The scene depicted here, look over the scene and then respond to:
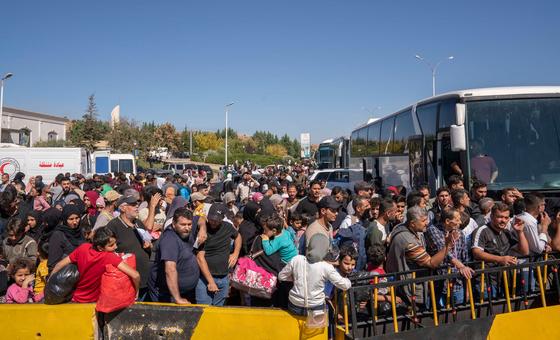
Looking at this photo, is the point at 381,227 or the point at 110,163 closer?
the point at 381,227

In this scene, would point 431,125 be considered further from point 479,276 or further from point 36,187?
point 36,187

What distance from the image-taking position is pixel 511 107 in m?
9.35

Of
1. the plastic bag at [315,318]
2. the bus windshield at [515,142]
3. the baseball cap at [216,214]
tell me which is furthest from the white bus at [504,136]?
the plastic bag at [315,318]

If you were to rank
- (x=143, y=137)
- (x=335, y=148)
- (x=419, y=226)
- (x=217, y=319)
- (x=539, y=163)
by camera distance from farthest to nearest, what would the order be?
(x=143, y=137) → (x=335, y=148) → (x=539, y=163) → (x=419, y=226) → (x=217, y=319)

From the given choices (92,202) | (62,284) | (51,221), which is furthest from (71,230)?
(92,202)

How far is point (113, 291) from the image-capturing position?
441cm

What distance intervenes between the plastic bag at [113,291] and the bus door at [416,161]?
8305 mm

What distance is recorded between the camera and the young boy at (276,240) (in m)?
5.29

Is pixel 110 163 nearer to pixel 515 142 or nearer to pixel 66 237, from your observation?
pixel 66 237

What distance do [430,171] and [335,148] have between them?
87.5ft

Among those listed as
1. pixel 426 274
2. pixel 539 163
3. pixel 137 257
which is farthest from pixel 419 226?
pixel 539 163

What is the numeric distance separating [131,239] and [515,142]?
7.50m

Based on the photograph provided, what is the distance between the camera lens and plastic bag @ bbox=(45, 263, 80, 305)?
452 centimetres

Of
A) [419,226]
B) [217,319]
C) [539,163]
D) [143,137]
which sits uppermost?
[143,137]
